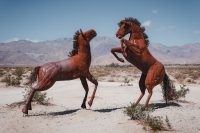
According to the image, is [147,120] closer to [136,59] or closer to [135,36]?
[136,59]

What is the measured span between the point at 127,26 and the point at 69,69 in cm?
243

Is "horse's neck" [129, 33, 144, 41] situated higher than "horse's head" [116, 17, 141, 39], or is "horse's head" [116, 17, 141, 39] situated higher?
"horse's head" [116, 17, 141, 39]

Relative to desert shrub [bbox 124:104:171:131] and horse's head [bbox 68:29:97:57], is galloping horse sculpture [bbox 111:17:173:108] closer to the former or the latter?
horse's head [bbox 68:29:97:57]

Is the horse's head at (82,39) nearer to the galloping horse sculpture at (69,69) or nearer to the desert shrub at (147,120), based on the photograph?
the galloping horse sculpture at (69,69)

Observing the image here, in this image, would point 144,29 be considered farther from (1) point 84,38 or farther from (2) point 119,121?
(2) point 119,121

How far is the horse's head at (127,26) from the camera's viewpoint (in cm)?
1116

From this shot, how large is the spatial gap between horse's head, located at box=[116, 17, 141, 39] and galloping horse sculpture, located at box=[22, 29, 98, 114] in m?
0.96

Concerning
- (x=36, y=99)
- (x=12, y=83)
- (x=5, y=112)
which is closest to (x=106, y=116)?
(x=5, y=112)

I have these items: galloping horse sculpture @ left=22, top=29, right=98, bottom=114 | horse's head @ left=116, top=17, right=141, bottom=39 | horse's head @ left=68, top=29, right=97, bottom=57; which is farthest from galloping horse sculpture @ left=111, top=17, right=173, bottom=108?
galloping horse sculpture @ left=22, top=29, right=98, bottom=114

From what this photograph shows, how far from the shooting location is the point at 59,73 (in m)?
10.6

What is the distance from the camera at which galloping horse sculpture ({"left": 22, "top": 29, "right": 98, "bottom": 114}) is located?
10469mm

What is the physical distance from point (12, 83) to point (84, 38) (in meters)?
14.7

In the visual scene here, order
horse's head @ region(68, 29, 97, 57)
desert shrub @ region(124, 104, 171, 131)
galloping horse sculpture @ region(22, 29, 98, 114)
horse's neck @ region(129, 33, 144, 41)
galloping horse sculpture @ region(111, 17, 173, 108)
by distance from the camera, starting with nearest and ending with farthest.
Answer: desert shrub @ region(124, 104, 171, 131), galloping horse sculpture @ region(22, 29, 98, 114), galloping horse sculpture @ region(111, 17, 173, 108), horse's neck @ region(129, 33, 144, 41), horse's head @ region(68, 29, 97, 57)

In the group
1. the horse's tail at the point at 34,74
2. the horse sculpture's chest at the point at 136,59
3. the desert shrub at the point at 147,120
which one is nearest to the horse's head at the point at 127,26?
the horse sculpture's chest at the point at 136,59
